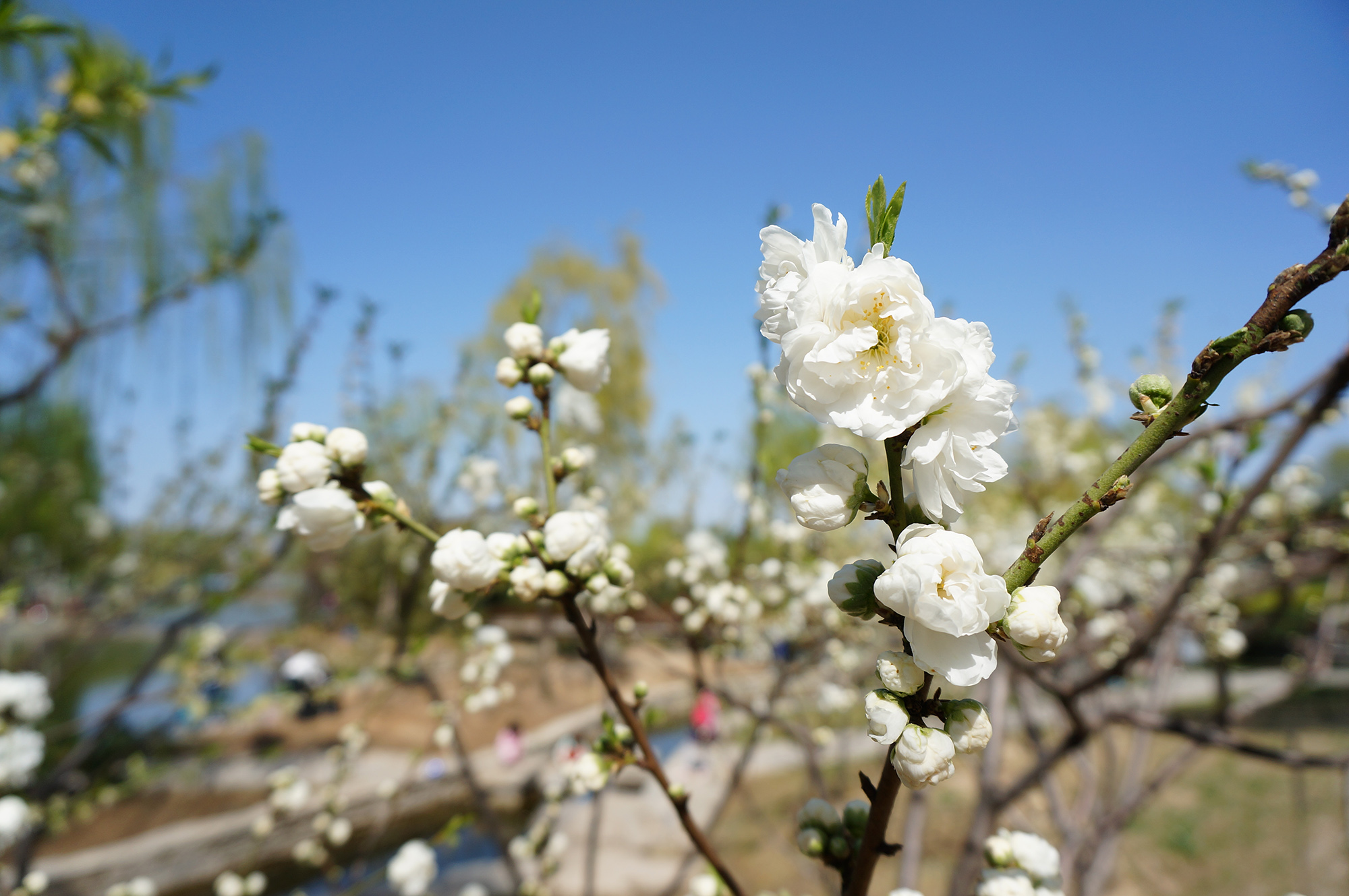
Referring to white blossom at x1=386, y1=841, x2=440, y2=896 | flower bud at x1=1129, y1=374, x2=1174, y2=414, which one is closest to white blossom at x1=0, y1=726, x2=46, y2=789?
white blossom at x1=386, y1=841, x2=440, y2=896

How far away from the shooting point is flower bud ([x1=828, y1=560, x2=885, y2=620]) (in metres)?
0.56

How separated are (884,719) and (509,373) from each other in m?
0.70

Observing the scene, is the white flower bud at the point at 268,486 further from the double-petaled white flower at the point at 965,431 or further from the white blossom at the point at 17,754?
the white blossom at the point at 17,754

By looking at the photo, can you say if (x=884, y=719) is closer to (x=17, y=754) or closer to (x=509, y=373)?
(x=509, y=373)

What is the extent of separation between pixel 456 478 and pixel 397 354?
83cm

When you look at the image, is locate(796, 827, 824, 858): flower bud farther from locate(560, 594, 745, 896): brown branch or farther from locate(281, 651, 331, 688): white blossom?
locate(281, 651, 331, 688): white blossom

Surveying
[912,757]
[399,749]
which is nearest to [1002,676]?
[912,757]

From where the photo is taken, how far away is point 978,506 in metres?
8.75

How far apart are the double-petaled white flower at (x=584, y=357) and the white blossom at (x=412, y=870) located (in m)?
2.30

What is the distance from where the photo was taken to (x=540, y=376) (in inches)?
37.0

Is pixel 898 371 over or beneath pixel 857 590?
over

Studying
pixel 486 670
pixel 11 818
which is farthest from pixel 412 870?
pixel 11 818

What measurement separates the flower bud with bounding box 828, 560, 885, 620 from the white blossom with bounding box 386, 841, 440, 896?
8.32 ft

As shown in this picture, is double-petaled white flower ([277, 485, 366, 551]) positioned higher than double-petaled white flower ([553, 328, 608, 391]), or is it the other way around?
double-petaled white flower ([553, 328, 608, 391])
